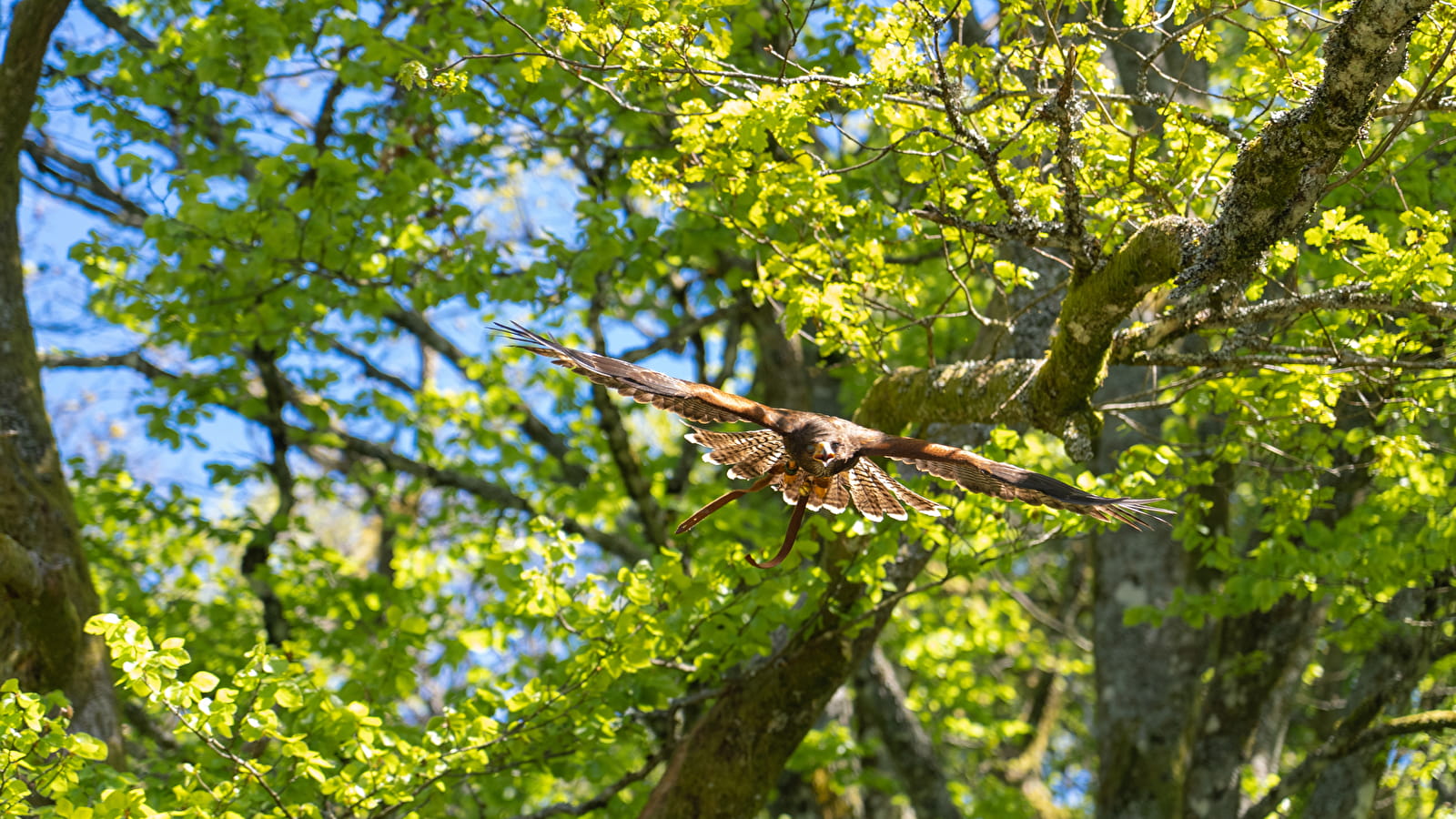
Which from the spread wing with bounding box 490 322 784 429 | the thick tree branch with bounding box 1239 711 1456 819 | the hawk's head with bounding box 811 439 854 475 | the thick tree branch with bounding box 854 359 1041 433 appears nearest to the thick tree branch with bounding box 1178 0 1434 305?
the thick tree branch with bounding box 854 359 1041 433

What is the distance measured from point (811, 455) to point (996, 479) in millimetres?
643

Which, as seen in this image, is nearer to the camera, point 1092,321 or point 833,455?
point 1092,321

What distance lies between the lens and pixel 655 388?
403 centimetres

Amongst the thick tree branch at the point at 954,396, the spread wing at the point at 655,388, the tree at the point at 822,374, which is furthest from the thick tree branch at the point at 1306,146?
the spread wing at the point at 655,388

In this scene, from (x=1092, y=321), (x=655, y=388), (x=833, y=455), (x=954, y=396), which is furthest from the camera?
(x=954, y=396)

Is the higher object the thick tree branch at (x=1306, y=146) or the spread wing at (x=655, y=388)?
the thick tree branch at (x=1306, y=146)

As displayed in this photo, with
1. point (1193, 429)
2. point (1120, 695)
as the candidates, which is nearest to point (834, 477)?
point (1120, 695)

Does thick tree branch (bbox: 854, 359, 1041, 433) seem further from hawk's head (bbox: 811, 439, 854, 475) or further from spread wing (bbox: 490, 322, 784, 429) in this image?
spread wing (bbox: 490, 322, 784, 429)

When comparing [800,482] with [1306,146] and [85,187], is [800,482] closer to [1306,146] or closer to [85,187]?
[1306,146]

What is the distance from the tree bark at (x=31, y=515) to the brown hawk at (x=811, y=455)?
2.63m

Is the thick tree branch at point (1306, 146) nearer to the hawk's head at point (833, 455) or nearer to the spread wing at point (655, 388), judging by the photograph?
the hawk's head at point (833, 455)

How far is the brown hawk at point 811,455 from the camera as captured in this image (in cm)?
376

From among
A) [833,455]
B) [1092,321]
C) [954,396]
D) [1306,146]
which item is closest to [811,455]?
[833,455]

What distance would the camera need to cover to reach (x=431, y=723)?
15.8 ft
